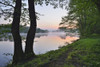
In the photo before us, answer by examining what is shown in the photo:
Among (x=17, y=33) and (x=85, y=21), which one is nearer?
(x=17, y=33)

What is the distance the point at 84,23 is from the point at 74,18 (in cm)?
342

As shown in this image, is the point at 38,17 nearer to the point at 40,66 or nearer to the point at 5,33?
the point at 5,33

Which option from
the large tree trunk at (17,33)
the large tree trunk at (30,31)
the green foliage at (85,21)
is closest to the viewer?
the large tree trunk at (17,33)

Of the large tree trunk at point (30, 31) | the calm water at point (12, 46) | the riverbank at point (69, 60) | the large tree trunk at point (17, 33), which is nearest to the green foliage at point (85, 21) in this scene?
the calm water at point (12, 46)

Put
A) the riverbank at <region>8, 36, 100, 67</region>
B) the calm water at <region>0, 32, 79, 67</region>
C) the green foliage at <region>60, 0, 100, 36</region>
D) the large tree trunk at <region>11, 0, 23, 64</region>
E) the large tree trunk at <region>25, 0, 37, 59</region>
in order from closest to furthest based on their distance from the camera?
1. the riverbank at <region>8, 36, 100, 67</region>
2. the large tree trunk at <region>11, 0, 23, 64</region>
3. the large tree trunk at <region>25, 0, 37, 59</region>
4. the calm water at <region>0, 32, 79, 67</region>
5. the green foliage at <region>60, 0, 100, 36</region>

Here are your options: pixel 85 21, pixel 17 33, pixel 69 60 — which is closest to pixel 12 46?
pixel 17 33

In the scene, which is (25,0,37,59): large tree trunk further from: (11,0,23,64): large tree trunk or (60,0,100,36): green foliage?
(60,0,100,36): green foliage

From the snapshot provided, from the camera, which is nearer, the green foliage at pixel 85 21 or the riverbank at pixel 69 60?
the riverbank at pixel 69 60

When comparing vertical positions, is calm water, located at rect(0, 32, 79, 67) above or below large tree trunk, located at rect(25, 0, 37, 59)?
below

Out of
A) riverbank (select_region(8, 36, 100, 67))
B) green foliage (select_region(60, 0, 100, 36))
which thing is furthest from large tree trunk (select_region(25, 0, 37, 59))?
green foliage (select_region(60, 0, 100, 36))

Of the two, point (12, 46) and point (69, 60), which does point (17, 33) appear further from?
point (12, 46)

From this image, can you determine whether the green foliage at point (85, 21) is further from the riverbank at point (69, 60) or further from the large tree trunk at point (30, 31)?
the riverbank at point (69, 60)

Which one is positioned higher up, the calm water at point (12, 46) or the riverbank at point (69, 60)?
the riverbank at point (69, 60)

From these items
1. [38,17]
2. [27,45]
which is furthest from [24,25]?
[27,45]
